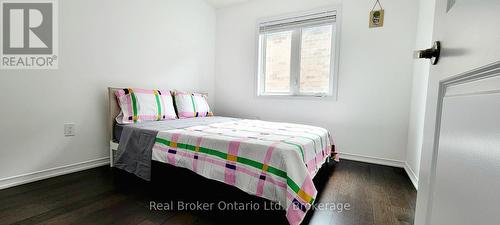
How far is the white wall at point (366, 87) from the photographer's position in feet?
8.05

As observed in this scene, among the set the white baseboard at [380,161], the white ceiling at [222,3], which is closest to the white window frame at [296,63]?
the white ceiling at [222,3]

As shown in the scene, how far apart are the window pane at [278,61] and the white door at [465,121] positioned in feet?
8.64

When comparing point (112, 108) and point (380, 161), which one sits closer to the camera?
point (112, 108)

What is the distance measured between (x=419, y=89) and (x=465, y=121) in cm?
214

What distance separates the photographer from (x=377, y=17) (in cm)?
253

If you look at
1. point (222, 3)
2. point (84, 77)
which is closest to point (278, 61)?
point (222, 3)

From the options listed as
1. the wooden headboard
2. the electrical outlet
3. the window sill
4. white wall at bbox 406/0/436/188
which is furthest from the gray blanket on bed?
white wall at bbox 406/0/436/188

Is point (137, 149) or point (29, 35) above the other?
point (29, 35)

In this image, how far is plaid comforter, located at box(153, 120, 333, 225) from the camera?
1.25 m

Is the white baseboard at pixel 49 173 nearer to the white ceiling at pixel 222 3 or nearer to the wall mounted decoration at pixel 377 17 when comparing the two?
the white ceiling at pixel 222 3

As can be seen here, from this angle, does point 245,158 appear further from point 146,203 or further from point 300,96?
point 300,96

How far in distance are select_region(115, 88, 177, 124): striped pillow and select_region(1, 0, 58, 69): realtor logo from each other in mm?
643

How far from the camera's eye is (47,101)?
76.6 inches

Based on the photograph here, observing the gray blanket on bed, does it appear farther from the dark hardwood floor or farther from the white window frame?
the white window frame
